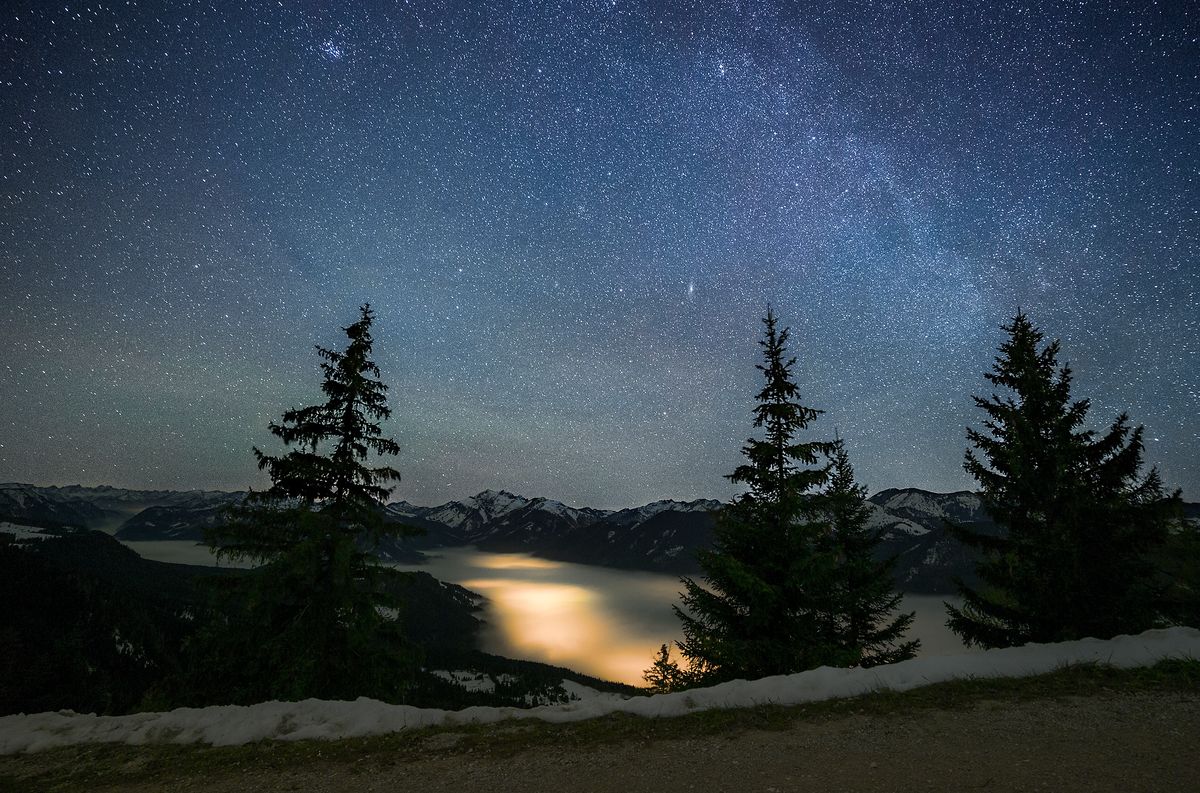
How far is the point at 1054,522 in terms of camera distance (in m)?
13.0

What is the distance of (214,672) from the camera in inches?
548

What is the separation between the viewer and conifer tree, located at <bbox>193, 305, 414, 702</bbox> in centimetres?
1320

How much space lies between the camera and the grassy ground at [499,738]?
655 cm

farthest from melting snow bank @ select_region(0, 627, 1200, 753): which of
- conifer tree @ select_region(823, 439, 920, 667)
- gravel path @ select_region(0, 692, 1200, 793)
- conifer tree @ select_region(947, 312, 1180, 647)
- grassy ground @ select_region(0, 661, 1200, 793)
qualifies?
conifer tree @ select_region(823, 439, 920, 667)

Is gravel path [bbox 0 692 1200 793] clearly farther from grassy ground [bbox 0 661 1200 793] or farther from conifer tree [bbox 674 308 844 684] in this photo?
conifer tree [bbox 674 308 844 684]

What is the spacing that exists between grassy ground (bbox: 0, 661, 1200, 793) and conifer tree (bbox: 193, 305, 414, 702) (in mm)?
5765

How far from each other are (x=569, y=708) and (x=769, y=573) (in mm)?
7019

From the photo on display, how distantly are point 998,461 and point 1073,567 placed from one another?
336 centimetres

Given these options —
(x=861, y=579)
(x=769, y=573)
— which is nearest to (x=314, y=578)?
(x=769, y=573)

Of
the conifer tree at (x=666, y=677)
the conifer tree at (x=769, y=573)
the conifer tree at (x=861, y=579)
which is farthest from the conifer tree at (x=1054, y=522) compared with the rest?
the conifer tree at (x=666, y=677)

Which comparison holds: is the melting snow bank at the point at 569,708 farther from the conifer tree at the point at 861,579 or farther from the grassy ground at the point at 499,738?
the conifer tree at the point at 861,579

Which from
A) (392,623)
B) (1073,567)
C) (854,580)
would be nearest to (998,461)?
(1073,567)

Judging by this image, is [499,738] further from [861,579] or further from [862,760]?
[861,579]

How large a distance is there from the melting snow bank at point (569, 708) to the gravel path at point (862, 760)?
110cm
